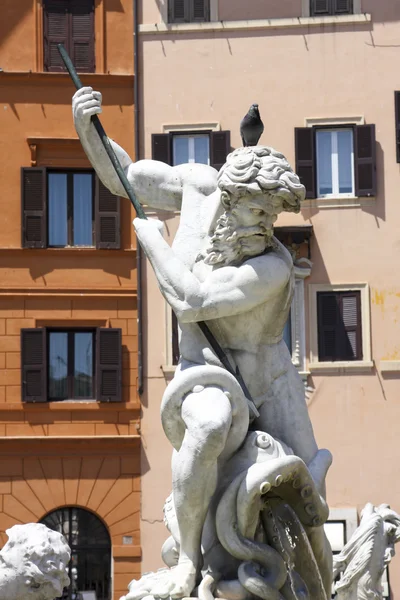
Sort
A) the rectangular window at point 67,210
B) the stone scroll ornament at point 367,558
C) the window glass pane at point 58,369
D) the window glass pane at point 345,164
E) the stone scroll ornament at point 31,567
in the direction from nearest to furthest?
the stone scroll ornament at point 31,567
the stone scroll ornament at point 367,558
the window glass pane at point 58,369
the window glass pane at point 345,164
the rectangular window at point 67,210

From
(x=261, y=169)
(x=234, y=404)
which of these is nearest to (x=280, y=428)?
(x=234, y=404)

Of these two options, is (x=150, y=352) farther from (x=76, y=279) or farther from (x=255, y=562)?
(x=255, y=562)

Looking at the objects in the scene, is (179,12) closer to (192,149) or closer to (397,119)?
(192,149)

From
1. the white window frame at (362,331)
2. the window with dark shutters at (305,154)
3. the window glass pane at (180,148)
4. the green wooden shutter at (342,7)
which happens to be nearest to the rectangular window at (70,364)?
the window glass pane at (180,148)

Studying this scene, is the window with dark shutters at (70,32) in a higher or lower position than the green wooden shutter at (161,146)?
higher

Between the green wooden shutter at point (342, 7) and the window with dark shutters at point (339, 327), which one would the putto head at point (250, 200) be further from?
the green wooden shutter at point (342, 7)

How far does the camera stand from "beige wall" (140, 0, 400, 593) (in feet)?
112

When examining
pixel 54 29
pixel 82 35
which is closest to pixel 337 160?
pixel 82 35

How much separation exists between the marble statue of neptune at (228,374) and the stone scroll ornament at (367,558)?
1760 millimetres

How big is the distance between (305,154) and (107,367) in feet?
16.8

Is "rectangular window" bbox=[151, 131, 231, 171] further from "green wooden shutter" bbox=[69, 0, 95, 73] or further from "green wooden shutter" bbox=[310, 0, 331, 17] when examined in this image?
"green wooden shutter" bbox=[310, 0, 331, 17]

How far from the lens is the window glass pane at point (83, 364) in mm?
35031

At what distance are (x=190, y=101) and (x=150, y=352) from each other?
458 cm

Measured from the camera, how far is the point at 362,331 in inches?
1364
